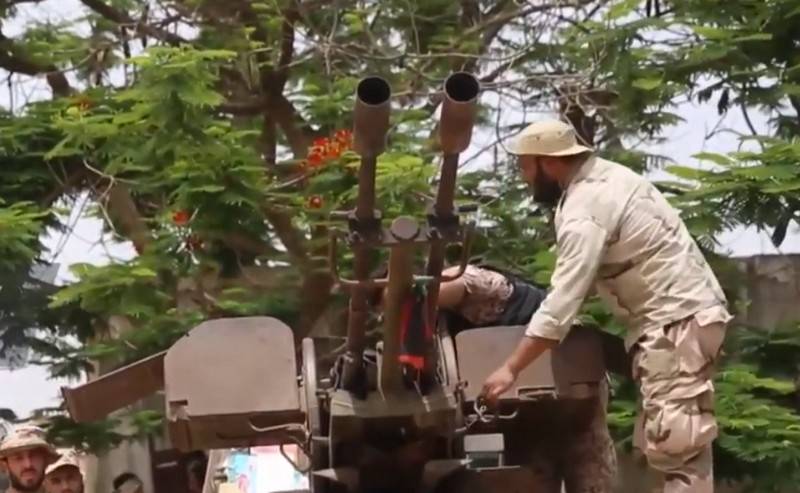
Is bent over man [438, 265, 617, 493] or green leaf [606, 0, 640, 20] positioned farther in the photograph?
green leaf [606, 0, 640, 20]

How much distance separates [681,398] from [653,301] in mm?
276

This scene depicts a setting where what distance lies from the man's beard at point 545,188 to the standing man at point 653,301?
2.7 inches

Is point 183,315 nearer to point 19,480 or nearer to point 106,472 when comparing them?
point 19,480

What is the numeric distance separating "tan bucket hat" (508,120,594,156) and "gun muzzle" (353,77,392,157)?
103 centimetres

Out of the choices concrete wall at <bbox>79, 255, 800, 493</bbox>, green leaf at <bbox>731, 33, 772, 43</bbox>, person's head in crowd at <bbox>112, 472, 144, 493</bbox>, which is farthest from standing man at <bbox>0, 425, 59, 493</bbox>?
green leaf at <bbox>731, 33, 772, 43</bbox>

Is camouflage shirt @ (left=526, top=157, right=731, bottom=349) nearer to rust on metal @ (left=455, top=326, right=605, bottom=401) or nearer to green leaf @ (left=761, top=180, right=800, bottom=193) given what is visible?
rust on metal @ (left=455, top=326, right=605, bottom=401)

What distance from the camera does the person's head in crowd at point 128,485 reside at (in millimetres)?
6531

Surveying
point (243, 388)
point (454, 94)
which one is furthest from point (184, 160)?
point (454, 94)

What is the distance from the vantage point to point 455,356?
4238mm

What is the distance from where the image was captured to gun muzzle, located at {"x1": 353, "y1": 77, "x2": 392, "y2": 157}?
9.98 feet

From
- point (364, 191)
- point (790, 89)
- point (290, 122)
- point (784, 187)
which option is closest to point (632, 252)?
point (364, 191)

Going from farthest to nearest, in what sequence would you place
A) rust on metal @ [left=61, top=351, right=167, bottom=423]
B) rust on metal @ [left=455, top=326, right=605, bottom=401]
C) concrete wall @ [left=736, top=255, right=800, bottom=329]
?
1. concrete wall @ [left=736, top=255, right=800, bottom=329]
2. rust on metal @ [left=61, top=351, right=167, bottom=423]
3. rust on metal @ [left=455, top=326, right=605, bottom=401]

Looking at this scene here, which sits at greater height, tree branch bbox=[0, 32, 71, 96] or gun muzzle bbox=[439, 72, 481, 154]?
tree branch bbox=[0, 32, 71, 96]

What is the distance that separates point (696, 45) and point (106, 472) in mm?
4139
